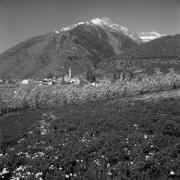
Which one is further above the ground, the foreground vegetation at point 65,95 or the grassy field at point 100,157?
the grassy field at point 100,157

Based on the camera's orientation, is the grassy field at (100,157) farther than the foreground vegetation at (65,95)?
No

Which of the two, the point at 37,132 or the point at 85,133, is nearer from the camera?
the point at 85,133

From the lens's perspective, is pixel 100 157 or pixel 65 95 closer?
pixel 100 157

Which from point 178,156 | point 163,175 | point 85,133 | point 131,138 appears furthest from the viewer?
point 85,133

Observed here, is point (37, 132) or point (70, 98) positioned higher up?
point (37, 132)

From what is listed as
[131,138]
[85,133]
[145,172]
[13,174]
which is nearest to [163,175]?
[145,172]

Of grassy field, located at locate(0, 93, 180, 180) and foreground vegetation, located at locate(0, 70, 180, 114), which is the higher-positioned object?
grassy field, located at locate(0, 93, 180, 180)

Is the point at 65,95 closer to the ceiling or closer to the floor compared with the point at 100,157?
closer to the floor

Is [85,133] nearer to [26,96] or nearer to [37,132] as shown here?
[37,132]

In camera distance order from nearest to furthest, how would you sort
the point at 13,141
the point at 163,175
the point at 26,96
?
the point at 163,175
the point at 13,141
the point at 26,96

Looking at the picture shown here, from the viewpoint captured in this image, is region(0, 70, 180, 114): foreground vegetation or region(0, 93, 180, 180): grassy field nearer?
region(0, 93, 180, 180): grassy field
